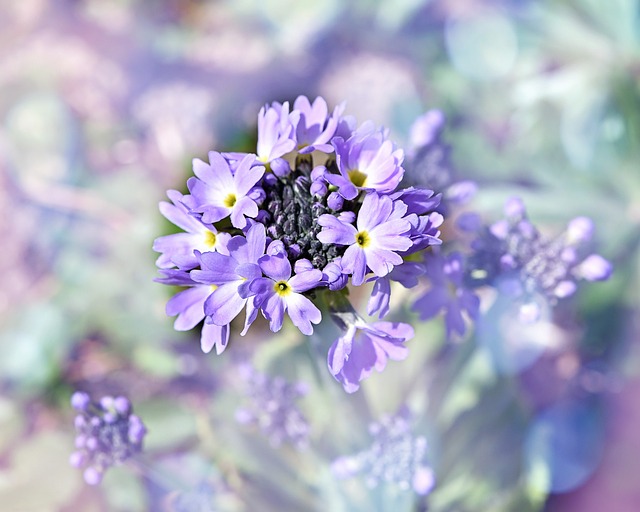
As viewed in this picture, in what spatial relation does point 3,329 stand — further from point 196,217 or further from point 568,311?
point 568,311

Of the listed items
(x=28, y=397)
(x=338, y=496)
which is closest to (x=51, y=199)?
(x=28, y=397)

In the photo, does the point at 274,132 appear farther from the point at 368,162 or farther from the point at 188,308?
the point at 188,308

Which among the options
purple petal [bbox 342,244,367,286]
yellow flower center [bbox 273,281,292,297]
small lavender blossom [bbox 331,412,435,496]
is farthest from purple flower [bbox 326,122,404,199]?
small lavender blossom [bbox 331,412,435,496]

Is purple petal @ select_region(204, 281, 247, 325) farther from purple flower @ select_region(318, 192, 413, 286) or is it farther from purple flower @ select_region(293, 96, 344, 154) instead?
purple flower @ select_region(293, 96, 344, 154)

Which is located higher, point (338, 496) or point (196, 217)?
point (196, 217)

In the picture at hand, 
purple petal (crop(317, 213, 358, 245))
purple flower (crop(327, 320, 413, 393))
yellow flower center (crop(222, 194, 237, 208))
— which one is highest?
purple petal (crop(317, 213, 358, 245))

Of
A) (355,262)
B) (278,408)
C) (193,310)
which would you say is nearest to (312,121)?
(355,262)
